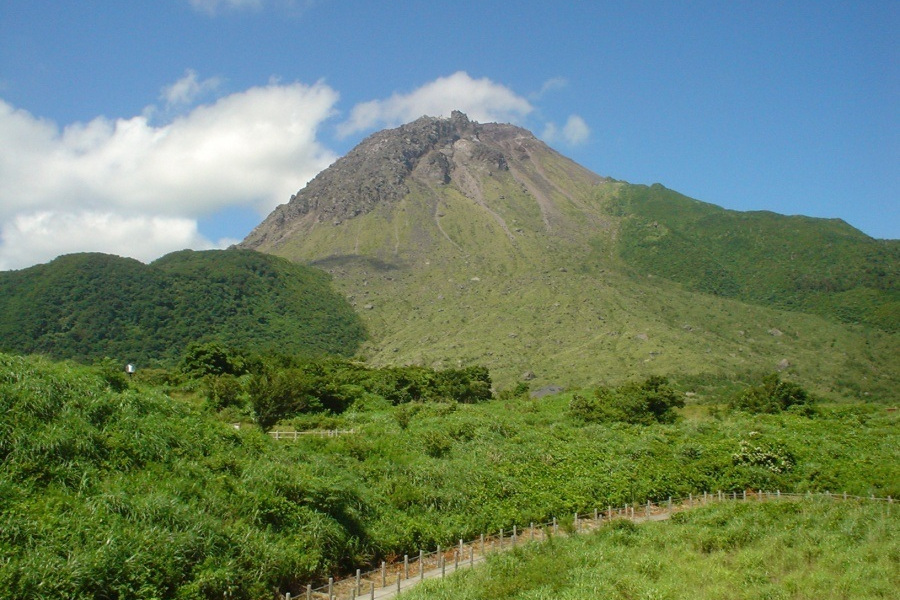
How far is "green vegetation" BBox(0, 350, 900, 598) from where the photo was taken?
14445 mm

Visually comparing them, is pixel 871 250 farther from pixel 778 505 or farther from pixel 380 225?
pixel 778 505

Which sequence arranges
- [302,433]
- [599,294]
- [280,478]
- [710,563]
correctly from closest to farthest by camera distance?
1. [710,563]
2. [280,478]
3. [302,433]
4. [599,294]

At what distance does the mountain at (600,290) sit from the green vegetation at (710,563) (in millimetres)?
56842

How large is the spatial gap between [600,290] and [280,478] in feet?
348

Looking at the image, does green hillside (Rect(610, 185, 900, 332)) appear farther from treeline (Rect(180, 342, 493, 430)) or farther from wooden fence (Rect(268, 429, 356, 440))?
wooden fence (Rect(268, 429, 356, 440))

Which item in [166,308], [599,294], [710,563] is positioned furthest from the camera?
[599,294]

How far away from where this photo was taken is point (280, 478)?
65.6 ft

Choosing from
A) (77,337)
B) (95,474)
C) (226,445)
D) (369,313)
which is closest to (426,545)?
(226,445)

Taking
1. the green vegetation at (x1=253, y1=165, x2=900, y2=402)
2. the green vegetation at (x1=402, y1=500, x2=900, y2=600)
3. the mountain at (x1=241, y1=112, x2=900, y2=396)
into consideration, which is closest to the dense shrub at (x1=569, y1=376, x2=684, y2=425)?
the green vegetation at (x1=402, y1=500, x2=900, y2=600)

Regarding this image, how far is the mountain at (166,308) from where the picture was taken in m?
93.1

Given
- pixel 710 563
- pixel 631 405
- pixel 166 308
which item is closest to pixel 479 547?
pixel 710 563

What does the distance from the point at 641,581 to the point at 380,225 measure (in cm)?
17118

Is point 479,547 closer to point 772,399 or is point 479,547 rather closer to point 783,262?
point 772,399

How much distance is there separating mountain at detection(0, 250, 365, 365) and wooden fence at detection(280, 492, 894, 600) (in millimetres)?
A: 66392
